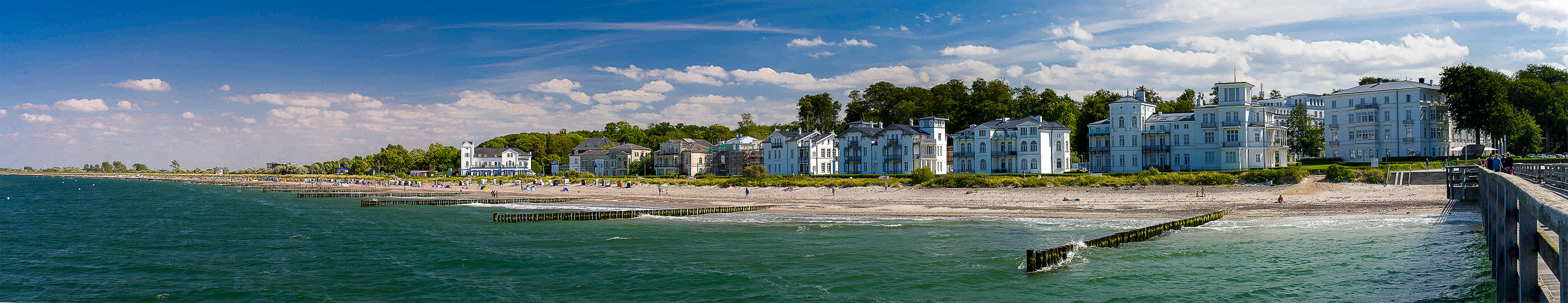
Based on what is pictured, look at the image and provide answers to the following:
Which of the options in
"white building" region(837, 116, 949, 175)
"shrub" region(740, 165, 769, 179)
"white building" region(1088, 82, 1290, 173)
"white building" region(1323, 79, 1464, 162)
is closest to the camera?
"white building" region(1088, 82, 1290, 173)

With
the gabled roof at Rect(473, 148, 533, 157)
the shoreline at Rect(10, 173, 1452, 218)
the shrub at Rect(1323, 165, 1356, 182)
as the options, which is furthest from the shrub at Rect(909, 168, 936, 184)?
the gabled roof at Rect(473, 148, 533, 157)

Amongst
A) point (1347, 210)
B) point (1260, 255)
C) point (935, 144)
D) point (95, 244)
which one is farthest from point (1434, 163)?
point (95, 244)

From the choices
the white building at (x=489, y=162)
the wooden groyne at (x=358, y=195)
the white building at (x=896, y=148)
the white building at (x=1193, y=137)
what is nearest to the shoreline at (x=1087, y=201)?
the white building at (x=1193, y=137)

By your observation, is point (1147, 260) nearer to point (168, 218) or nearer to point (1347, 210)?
point (1347, 210)

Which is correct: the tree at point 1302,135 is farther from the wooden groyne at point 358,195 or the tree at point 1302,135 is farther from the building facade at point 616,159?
the wooden groyne at point 358,195

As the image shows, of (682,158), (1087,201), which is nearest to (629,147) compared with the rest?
(682,158)

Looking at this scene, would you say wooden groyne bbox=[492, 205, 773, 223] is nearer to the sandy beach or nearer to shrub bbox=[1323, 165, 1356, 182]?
the sandy beach
